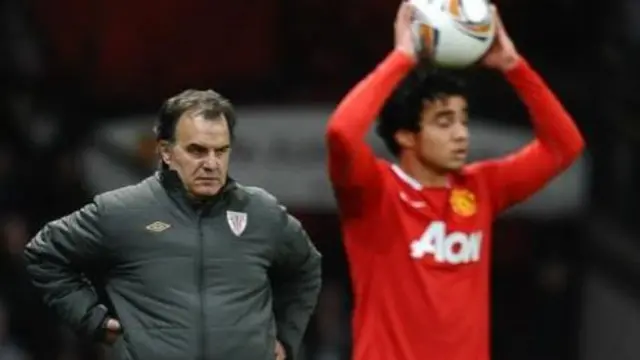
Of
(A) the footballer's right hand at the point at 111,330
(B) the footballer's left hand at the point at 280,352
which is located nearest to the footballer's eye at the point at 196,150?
(A) the footballer's right hand at the point at 111,330

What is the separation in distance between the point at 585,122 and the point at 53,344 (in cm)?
310

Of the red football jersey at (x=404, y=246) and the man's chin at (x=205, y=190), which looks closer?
the man's chin at (x=205, y=190)

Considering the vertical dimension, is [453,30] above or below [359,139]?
above

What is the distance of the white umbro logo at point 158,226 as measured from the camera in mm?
5480

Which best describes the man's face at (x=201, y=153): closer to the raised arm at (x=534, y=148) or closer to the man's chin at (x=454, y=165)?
the man's chin at (x=454, y=165)

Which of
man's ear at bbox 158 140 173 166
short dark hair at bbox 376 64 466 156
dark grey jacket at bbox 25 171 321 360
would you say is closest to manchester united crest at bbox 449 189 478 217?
short dark hair at bbox 376 64 466 156

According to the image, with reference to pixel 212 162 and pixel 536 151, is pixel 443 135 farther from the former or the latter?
pixel 212 162

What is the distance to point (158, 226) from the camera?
549 centimetres

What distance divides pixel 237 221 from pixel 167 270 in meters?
0.24

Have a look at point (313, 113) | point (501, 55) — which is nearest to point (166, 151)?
point (501, 55)

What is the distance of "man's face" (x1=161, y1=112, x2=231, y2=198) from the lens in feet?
18.0

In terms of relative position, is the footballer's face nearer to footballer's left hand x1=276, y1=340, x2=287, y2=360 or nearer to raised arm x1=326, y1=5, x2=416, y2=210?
raised arm x1=326, y1=5, x2=416, y2=210

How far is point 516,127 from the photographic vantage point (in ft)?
34.9

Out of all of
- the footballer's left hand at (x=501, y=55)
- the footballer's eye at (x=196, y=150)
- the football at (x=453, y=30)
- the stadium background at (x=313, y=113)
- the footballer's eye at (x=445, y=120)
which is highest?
the football at (x=453, y=30)
